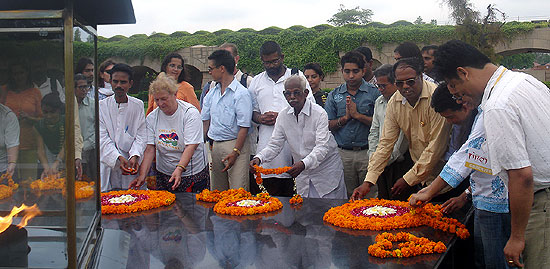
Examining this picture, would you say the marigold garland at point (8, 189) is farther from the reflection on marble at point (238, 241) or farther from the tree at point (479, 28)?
the tree at point (479, 28)

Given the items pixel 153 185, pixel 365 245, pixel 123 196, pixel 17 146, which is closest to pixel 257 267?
pixel 365 245

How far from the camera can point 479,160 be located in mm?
2793

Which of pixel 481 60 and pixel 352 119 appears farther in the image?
pixel 352 119

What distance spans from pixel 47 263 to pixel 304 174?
3015 millimetres

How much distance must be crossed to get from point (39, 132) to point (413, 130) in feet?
9.89

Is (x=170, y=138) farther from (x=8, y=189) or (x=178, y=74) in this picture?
(x=8, y=189)

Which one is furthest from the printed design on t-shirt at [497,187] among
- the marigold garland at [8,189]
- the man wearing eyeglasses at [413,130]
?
the marigold garland at [8,189]

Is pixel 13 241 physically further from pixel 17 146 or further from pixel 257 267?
pixel 257 267

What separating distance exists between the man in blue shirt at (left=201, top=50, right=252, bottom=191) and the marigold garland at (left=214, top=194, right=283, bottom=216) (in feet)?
3.18

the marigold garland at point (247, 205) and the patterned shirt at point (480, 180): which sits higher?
the patterned shirt at point (480, 180)

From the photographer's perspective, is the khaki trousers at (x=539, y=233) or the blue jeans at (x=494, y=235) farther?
the blue jeans at (x=494, y=235)

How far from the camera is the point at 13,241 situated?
2008 mm

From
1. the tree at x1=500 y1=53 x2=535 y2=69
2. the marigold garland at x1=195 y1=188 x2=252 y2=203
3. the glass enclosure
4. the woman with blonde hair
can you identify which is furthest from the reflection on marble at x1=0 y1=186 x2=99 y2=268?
the tree at x1=500 y1=53 x2=535 y2=69

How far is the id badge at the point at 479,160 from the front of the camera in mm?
2746
